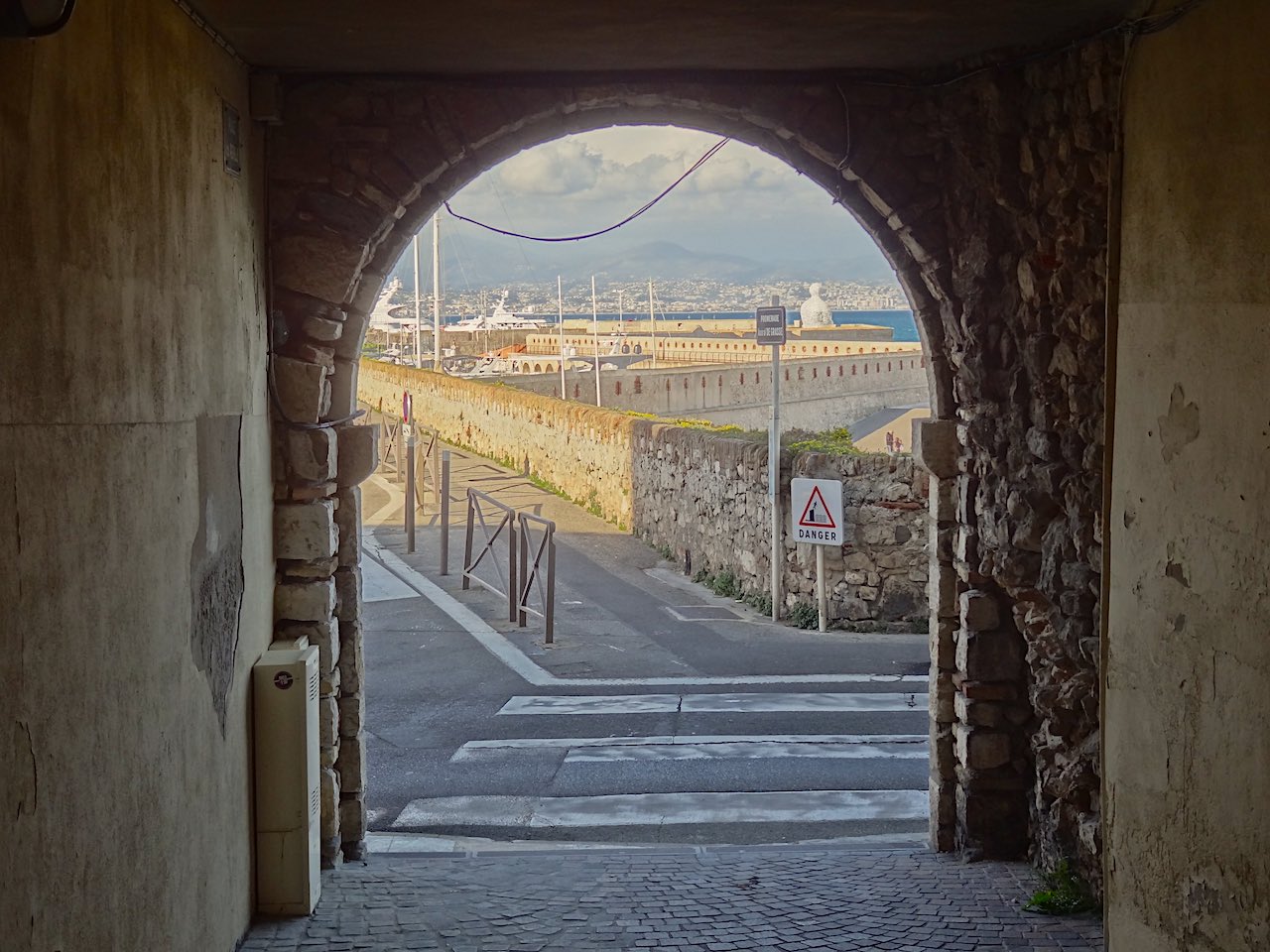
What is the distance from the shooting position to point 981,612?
6.40 metres

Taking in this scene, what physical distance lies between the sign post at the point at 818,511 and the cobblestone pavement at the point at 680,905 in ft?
19.6

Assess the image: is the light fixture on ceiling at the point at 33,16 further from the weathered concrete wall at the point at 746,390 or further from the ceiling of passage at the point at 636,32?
the weathered concrete wall at the point at 746,390

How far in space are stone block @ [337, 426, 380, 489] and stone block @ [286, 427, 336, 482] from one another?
10.8 inches

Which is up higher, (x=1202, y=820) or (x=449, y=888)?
(x=1202, y=820)

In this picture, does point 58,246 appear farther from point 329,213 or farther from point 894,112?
point 894,112

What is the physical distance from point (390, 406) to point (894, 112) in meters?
26.9

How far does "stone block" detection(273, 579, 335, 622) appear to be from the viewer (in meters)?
6.08

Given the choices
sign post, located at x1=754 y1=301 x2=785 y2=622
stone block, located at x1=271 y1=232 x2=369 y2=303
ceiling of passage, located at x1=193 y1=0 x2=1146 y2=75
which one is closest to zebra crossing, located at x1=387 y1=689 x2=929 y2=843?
sign post, located at x1=754 y1=301 x2=785 y2=622

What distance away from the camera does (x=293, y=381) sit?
6027 mm

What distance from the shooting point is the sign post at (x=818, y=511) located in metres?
12.4

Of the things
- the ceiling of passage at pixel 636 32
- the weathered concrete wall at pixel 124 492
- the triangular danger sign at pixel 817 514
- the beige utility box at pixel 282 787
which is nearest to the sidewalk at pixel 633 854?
the beige utility box at pixel 282 787

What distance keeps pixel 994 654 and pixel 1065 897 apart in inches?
48.7

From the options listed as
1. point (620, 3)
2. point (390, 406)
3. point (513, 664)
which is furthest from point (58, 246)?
point (390, 406)

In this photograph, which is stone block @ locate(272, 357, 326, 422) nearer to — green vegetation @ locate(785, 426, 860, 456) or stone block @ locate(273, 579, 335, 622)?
stone block @ locate(273, 579, 335, 622)
